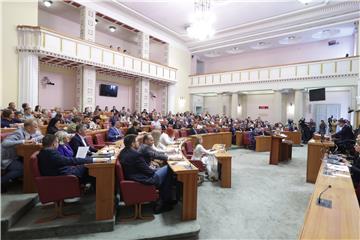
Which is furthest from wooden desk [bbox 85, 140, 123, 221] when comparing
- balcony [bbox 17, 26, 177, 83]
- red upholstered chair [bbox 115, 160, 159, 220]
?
balcony [bbox 17, 26, 177, 83]

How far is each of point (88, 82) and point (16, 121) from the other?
5742mm

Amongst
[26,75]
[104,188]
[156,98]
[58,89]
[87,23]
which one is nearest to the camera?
[104,188]

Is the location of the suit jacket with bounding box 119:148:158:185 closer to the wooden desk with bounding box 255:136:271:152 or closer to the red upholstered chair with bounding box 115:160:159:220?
the red upholstered chair with bounding box 115:160:159:220

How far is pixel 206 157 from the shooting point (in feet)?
19.0

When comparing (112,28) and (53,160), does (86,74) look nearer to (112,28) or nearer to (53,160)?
(112,28)

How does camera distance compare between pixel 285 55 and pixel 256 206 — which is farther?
pixel 285 55

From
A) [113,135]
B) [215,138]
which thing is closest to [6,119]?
[113,135]

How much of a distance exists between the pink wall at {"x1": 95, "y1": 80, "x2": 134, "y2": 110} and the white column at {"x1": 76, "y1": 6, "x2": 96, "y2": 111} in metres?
2.26

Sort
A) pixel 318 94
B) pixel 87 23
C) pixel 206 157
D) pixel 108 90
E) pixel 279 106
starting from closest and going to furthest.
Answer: pixel 206 157
pixel 87 23
pixel 318 94
pixel 108 90
pixel 279 106

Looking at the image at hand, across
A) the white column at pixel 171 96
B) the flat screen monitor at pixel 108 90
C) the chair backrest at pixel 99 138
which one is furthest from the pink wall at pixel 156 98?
the chair backrest at pixel 99 138

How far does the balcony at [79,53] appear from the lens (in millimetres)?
8562

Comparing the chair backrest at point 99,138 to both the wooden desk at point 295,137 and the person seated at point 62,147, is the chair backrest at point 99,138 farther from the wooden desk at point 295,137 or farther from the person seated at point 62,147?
the wooden desk at point 295,137

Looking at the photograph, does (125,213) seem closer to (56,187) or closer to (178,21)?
(56,187)

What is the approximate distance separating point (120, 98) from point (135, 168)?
12.4m
